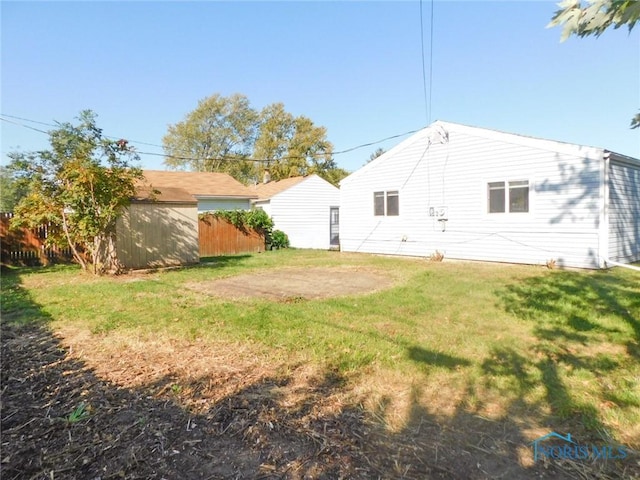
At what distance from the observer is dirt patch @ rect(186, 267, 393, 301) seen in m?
6.95

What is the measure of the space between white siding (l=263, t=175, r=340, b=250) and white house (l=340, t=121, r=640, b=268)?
217 inches

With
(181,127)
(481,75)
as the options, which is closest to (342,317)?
(481,75)

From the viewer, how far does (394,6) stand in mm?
9477

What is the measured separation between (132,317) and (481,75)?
12.8 metres

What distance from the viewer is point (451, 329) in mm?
4641

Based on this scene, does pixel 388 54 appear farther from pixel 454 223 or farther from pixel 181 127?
pixel 181 127

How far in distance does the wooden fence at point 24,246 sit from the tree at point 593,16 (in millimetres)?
12714

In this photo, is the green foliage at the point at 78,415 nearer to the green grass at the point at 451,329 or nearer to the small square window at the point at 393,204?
the green grass at the point at 451,329

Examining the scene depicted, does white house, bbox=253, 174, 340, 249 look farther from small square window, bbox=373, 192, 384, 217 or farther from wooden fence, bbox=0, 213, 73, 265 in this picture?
wooden fence, bbox=0, 213, 73, 265

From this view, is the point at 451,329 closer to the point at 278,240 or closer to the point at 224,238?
the point at 224,238

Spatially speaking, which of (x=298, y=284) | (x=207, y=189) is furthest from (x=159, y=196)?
(x=207, y=189)

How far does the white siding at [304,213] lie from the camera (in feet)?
62.6

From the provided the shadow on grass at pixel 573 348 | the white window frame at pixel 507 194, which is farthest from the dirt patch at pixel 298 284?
the white window frame at pixel 507 194

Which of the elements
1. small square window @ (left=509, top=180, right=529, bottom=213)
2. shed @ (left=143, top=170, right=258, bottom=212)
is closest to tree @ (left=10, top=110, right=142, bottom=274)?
shed @ (left=143, top=170, right=258, bottom=212)
